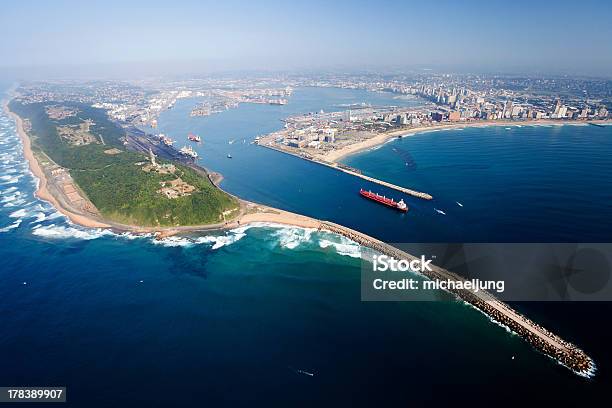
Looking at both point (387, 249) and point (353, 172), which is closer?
point (387, 249)

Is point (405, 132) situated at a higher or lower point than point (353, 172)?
higher

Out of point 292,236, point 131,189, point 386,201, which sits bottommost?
point 292,236

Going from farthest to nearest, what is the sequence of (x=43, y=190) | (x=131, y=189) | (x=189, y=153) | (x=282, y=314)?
(x=189, y=153) < (x=43, y=190) < (x=131, y=189) < (x=282, y=314)

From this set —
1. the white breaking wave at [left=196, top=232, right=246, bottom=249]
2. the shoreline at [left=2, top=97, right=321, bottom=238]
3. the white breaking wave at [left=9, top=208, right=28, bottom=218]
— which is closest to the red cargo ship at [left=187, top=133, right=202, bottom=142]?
the shoreline at [left=2, top=97, right=321, bottom=238]

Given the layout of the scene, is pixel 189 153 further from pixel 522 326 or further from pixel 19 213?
pixel 522 326

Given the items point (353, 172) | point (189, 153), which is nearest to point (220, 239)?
point (353, 172)

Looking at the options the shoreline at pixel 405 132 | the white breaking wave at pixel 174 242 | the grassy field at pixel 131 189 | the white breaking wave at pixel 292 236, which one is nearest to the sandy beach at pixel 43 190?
the grassy field at pixel 131 189
